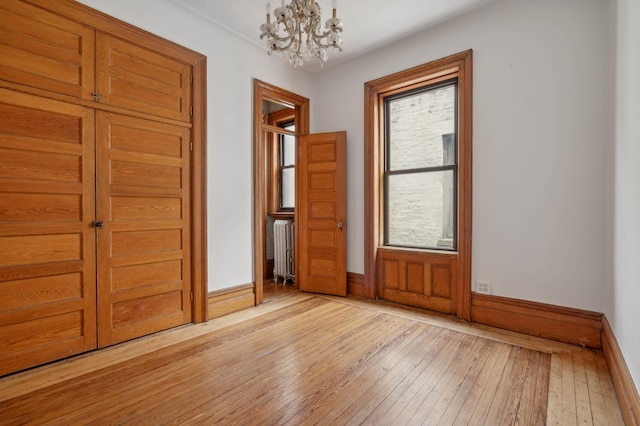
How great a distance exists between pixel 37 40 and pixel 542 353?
4.38 m

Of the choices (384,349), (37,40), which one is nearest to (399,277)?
(384,349)

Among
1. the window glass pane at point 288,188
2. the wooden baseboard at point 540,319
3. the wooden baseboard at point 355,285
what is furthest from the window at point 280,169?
the wooden baseboard at point 540,319

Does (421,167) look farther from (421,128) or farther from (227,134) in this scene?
(227,134)

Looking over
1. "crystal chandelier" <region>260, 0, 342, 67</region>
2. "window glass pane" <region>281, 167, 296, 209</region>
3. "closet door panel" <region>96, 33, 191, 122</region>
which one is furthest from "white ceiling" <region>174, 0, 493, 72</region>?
"window glass pane" <region>281, 167, 296, 209</region>

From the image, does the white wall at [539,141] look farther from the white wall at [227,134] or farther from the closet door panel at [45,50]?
the closet door panel at [45,50]

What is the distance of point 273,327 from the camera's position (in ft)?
9.69

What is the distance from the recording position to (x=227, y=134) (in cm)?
334

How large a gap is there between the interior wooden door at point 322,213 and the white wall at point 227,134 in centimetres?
88

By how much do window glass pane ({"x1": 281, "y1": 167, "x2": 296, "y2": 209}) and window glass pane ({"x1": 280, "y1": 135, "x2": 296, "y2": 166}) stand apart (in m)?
0.13

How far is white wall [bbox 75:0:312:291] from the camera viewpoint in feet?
10.1

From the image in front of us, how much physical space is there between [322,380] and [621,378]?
5.78ft

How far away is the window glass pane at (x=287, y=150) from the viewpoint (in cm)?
501

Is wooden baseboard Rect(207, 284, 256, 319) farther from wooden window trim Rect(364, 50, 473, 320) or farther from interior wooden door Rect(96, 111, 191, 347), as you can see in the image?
wooden window trim Rect(364, 50, 473, 320)

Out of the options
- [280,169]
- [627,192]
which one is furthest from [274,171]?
[627,192]
